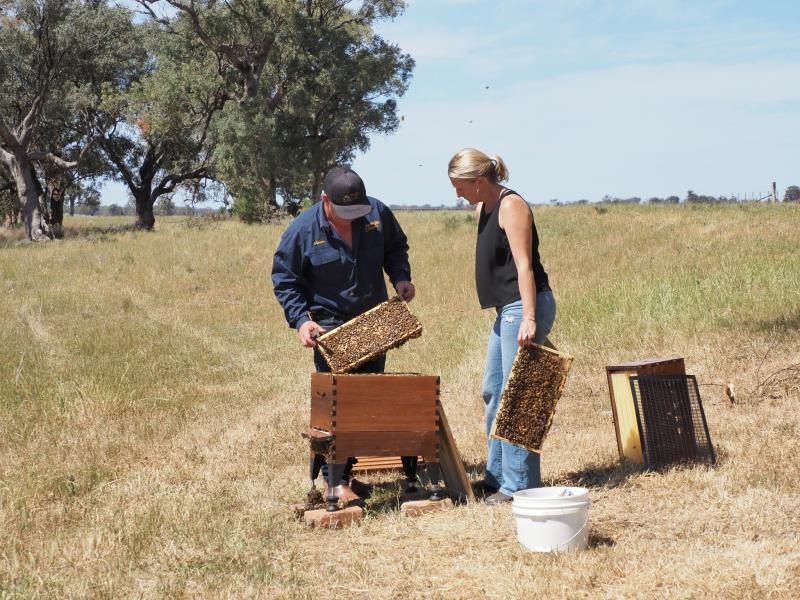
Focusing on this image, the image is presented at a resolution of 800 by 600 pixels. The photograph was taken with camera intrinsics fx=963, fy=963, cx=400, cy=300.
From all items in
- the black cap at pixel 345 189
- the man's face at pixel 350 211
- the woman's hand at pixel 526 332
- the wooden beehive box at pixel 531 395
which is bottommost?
the wooden beehive box at pixel 531 395

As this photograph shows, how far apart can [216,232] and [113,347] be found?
1717 cm

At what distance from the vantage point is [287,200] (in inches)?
1841

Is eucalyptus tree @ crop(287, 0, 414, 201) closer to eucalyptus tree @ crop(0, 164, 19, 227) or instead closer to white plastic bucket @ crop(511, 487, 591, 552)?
eucalyptus tree @ crop(0, 164, 19, 227)

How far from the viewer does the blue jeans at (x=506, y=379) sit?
6035 millimetres

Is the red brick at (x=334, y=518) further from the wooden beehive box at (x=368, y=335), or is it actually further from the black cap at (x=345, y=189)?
the black cap at (x=345, y=189)

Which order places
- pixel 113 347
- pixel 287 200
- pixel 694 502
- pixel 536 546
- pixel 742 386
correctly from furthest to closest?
pixel 287 200 → pixel 113 347 → pixel 742 386 → pixel 694 502 → pixel 536 546

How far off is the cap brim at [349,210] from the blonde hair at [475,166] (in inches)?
23.2

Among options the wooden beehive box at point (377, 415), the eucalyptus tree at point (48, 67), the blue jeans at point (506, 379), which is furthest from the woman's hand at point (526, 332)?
the eucalyptus tree at point (48, 67)

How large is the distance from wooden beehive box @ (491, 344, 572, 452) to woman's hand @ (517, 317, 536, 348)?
0.04 meters

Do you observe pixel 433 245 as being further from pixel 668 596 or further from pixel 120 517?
pixel 668 596

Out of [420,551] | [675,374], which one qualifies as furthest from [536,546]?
[675,374]

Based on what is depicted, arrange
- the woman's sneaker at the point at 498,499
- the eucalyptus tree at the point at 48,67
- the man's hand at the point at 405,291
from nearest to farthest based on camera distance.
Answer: the woman's sneaker at the point at 498,499
the man's hand at the point at 405,291
the eucalyptus tree at the point at 48,67

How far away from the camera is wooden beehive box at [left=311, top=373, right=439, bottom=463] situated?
5.88m

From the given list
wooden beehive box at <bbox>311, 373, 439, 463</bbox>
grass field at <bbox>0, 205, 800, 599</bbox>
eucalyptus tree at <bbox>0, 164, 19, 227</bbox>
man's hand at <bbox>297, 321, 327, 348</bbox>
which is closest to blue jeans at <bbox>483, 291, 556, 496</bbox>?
grass field at <bbox>0, 205, 800, 599</bbox>
